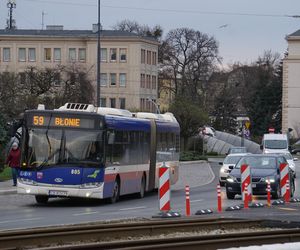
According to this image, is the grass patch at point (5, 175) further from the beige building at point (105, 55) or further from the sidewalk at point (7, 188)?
the beige building at point (105, 55)

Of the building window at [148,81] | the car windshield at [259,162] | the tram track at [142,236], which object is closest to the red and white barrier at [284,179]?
the car windshield at [259,162]

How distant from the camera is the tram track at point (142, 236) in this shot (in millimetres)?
14370

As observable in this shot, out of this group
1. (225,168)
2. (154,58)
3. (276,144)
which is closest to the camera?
(225,168)

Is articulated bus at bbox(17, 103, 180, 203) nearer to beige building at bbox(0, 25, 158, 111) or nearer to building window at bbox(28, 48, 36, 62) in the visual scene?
beige building at bbox(0, 25, 158, 111)

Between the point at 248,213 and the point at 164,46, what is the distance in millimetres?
101383

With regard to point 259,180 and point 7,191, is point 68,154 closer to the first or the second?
point 7,191

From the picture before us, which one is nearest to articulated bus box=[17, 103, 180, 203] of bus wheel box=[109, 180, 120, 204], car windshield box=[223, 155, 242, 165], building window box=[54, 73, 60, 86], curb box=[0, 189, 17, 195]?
bus wheel box=[109, 180, 120, 204]

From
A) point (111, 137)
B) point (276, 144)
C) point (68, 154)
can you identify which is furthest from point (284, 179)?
point (276, 144)

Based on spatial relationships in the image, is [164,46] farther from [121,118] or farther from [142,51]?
[121,118]

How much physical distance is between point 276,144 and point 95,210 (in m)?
33.9

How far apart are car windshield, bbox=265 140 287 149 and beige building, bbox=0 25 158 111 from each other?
6087cm

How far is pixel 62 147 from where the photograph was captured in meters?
Result: 26.1

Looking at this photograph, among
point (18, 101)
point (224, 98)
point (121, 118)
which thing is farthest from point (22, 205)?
point (224, 98)

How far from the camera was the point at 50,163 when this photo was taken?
85.6 feet
